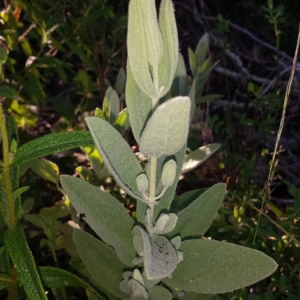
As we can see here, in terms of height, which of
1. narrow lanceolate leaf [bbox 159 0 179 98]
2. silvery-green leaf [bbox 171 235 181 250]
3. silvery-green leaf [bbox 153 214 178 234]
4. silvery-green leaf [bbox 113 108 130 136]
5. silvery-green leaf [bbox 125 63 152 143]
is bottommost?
silvery-green leaf [bbox 171 235 181 250]

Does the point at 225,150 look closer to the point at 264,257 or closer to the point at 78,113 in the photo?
the point at 78,113

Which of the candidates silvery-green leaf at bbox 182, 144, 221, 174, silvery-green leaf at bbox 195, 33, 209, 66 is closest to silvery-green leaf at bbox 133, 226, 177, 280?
silvery-green leaf at bbox 182, 144, 221, 174

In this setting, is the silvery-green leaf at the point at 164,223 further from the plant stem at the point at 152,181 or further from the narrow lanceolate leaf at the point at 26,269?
the narrow lanceolate leaf at the point at 26,269

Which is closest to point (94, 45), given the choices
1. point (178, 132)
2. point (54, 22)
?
point (54, 22)

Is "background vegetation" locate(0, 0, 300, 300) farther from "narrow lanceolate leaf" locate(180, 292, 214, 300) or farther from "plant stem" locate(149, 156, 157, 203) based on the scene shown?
"plant stem" locate(149, 156, 157, 203)

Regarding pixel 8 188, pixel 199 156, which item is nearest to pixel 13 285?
pixel 8 188

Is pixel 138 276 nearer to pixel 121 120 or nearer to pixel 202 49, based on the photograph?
pixel 121 120
